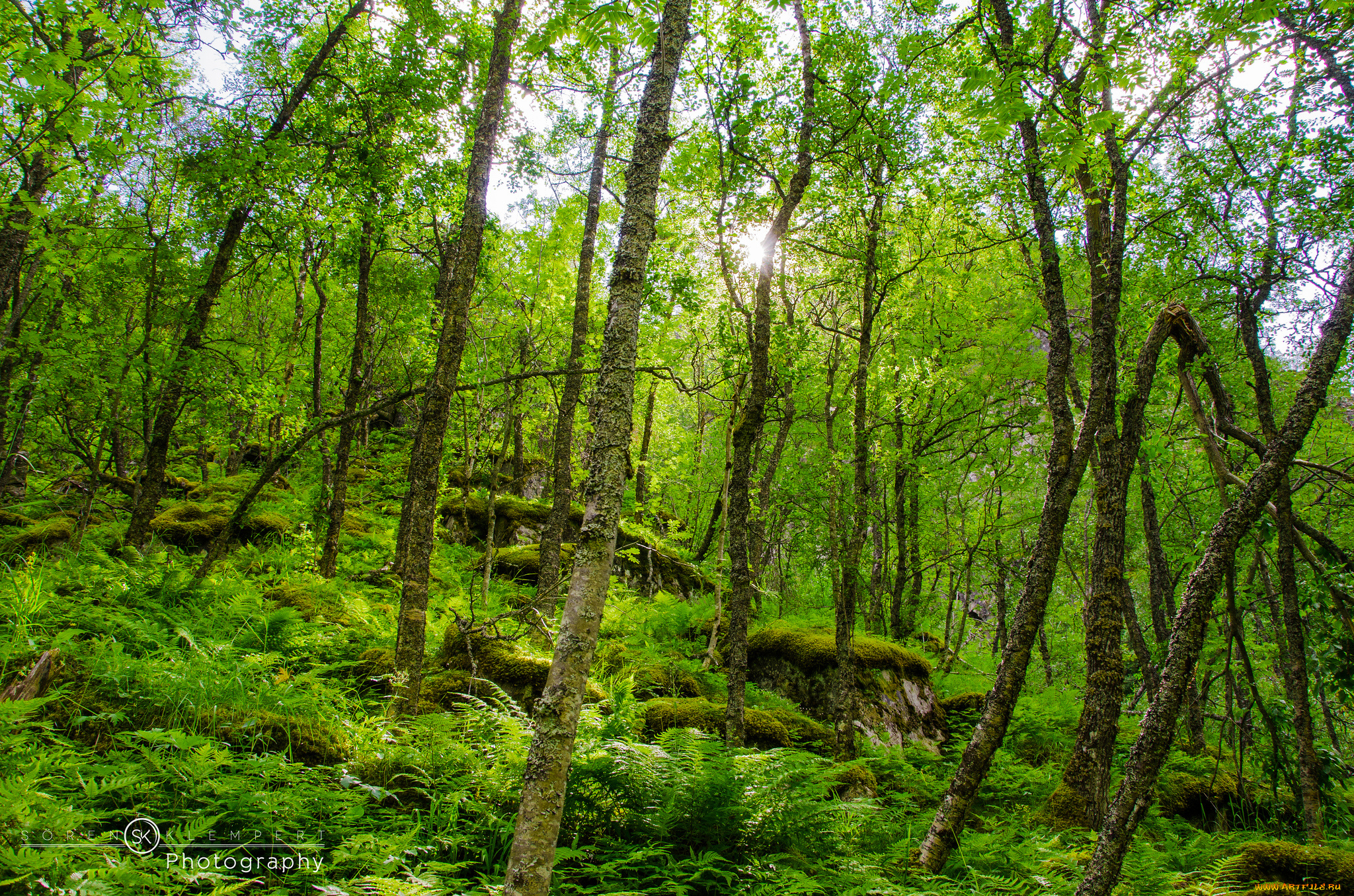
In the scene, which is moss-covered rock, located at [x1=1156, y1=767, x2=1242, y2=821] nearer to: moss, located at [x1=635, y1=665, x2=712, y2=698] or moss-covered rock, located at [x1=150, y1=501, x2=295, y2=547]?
moss, located at [x1=635, y1=665, x2=712, y2=698]

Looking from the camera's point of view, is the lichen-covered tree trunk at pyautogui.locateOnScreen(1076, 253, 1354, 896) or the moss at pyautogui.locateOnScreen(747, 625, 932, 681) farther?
the moss at pyautogui.locateOnScreen(747, 625, 932, 681)

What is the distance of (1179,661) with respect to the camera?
8.43 ft

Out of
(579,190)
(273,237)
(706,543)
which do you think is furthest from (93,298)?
(706,543)

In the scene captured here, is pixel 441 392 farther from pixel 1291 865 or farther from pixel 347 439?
pixel 1291 865

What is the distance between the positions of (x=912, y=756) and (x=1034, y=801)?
1706 mm

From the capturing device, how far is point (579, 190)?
1285cm

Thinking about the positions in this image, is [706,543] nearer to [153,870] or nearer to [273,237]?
[273,237]

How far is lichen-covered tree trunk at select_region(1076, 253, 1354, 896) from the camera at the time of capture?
2.57 m

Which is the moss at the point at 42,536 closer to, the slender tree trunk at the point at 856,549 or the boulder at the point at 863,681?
the boulder at the point at 863,681

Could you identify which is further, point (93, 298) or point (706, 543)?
point (706, 543)

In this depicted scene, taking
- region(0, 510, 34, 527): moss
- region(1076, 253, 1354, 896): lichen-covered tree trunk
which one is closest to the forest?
region(1076, 253, 1354, 896): lichen-covered tree trunk

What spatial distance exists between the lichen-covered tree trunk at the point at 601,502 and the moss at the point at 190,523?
9.17 metres

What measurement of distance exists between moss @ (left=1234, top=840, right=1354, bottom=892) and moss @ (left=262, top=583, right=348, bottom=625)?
31.0ft

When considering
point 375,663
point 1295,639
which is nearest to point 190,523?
point 375,663
